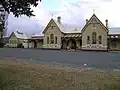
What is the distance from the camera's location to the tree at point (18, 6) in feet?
34.6

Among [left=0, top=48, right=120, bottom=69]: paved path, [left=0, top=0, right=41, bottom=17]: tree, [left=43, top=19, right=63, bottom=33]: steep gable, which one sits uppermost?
[left=43, top=19, right=63, bottom=33]: steep gable

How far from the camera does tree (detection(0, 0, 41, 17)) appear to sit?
10.5 meters

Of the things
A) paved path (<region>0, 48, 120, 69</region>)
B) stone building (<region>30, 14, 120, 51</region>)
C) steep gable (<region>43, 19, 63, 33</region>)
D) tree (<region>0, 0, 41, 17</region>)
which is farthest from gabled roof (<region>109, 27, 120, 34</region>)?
tree (<region>0, 0, 41, 17</region>)

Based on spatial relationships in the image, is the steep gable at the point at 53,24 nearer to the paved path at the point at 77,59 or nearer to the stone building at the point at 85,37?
the stone building at the point at 85,37

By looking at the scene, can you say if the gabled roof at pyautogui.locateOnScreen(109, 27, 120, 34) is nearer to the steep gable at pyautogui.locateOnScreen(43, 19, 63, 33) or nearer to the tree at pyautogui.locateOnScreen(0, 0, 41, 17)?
the steep gable at pyautogui.locateOnScreen(43, 19, 63, 33)

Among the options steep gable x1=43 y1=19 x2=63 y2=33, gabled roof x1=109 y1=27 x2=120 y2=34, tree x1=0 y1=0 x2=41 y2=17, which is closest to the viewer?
tree x1=0 y1=0 x2=41 y2=17

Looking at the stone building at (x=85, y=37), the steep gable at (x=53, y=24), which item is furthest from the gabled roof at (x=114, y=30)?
the steep gable at (x=53, y=24)

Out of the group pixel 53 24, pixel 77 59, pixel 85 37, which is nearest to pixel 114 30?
pixel 85 37

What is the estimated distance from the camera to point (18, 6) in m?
10.7

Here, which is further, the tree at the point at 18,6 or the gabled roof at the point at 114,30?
the gabled roof at the point at 114,30

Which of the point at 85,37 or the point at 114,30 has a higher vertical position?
the point at 114,30

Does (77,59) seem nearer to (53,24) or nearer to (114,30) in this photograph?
(114,30)

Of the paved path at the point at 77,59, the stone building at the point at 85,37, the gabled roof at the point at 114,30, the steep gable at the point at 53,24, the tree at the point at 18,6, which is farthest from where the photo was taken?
the steep gable at the point at 53,24

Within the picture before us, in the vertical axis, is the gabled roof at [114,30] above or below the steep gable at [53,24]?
below
